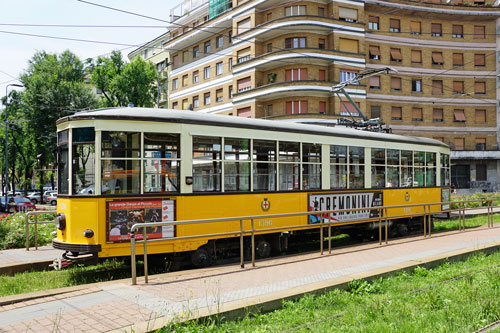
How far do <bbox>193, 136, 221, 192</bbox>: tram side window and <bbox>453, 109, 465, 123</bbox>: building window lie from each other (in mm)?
39255

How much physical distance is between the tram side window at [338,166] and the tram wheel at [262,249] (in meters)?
2.77

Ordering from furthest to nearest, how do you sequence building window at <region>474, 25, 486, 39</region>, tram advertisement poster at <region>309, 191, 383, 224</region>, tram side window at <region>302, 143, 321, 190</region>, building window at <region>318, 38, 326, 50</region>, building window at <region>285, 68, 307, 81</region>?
building window at <region>474, 25, 486, 39</region>
building window at <region>318, 38, 326, 50</region>
building window at <region>285, 68, 307, 81</region>
tram advertisement poster at <region>309, 191, 383, 224</region>
tram side window at <region>302, 143, 321, 190</region>

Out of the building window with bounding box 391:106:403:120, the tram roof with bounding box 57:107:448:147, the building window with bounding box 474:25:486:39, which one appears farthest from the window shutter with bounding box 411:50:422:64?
the tram roof with bounding box 57:107:448:147

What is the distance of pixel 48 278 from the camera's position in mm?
8523

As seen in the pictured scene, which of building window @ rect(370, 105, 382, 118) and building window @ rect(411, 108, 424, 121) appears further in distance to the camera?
building window @ rect(411, 108, 424, 121)

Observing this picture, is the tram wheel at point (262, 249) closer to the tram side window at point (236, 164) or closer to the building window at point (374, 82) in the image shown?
the tram side window at point (236, 164)

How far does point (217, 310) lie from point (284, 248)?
230 inches

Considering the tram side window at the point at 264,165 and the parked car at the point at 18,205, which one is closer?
the tram side window at the point at 264,165

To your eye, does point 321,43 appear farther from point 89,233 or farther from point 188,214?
point 89,233

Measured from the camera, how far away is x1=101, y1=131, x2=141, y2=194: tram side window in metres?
8.33

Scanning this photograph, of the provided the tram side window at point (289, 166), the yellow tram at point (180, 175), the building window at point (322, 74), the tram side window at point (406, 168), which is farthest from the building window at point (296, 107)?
the tram side window at point (289, 166)

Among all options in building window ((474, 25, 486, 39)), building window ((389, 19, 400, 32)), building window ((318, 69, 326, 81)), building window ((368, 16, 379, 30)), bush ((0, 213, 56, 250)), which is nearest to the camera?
bush ((0, 213, 56, 250))

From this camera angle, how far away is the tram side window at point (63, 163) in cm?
873

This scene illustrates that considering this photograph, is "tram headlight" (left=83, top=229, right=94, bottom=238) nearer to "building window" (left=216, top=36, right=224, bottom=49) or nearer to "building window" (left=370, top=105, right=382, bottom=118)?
"building window" (left=370, top=105, right=382, bottom=118)
